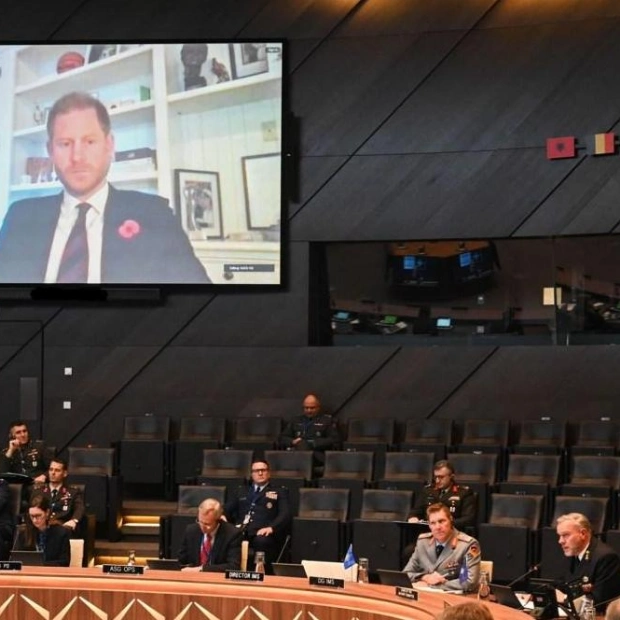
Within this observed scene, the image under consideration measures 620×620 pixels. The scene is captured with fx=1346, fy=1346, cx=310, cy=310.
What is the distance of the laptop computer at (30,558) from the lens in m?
8.49

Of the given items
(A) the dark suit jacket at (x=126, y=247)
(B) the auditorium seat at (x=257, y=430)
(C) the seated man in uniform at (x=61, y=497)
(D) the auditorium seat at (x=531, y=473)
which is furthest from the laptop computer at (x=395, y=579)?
(A) the dark suit jacket at (x=126, y=247)

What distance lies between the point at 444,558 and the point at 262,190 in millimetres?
6181

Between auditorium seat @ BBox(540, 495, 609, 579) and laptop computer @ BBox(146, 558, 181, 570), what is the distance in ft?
9.43

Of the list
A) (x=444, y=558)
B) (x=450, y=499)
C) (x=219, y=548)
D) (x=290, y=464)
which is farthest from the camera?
(x=290, y=464)

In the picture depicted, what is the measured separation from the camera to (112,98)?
13625 mm

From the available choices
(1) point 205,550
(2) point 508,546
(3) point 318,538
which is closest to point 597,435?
(2) point 508,546

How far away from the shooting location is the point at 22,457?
1173 cm

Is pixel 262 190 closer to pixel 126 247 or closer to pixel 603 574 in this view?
pixel 126 247

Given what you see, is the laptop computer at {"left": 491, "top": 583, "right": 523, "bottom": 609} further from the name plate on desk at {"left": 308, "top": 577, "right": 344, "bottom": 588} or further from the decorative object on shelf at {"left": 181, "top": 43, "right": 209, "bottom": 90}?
the decorative object on shelf at {"left": 181, "top": 43, "right": 209, "bottom": 90}

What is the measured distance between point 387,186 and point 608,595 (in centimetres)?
708

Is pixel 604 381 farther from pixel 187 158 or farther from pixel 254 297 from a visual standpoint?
pixel 187 158

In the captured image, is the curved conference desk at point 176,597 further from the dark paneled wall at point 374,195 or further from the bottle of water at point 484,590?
the dark paneled wall at point 374,195

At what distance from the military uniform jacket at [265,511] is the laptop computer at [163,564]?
6.82 feet

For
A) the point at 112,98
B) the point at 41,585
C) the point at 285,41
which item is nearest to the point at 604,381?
the point at 285,41
